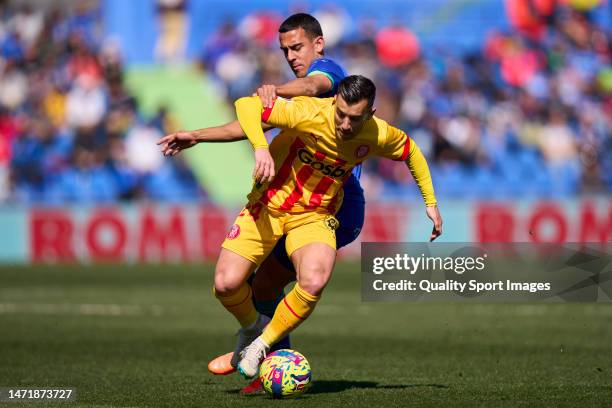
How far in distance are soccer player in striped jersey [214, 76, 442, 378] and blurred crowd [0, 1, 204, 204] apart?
52.4 feet

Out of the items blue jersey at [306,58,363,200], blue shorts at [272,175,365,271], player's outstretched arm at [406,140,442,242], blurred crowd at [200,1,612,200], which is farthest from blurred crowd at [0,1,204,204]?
A: player's outstretched arm at [406,140,442,242]

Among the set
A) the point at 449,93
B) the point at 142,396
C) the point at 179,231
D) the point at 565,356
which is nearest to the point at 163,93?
the point at 179,231

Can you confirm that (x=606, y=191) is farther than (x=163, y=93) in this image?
No

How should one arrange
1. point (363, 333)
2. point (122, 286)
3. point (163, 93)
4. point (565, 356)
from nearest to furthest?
point (565, 356)
point (363, 333)
point (122, 286)
point (163, 93)

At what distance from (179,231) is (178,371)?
13.0m

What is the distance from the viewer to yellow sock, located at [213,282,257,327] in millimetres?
7527

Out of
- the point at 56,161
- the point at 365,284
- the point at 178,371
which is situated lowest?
the point at 178,371

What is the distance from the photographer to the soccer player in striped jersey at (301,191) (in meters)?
7.08

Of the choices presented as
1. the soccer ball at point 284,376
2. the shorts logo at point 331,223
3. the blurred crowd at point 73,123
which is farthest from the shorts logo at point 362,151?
the blurred crowd at point 73,123

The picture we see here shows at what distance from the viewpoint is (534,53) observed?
2553cm

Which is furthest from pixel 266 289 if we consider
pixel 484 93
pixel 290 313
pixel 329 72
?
pixel 484 93

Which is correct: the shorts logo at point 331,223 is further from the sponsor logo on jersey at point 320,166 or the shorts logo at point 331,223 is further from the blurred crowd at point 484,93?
the blurred crowd at point 484,93

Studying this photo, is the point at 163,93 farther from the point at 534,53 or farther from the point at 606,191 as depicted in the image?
the point at 606,191

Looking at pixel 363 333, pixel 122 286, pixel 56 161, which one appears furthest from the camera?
pixel 56 161
